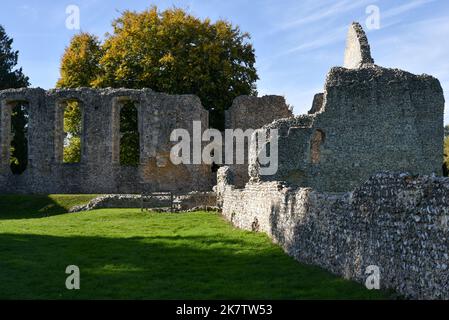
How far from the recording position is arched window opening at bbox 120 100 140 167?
38750mm

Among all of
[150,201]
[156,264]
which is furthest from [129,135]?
[156,264]

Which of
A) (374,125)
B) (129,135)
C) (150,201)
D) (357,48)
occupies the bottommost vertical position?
(150,201)

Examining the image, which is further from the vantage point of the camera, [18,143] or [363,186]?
[18,143]

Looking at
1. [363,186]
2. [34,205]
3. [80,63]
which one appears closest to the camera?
[363,186]

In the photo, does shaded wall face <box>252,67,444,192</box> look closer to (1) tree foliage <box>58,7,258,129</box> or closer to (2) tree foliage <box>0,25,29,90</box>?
(1) tree foliage <box>58,7,258,129</box>

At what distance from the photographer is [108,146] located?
3275cm

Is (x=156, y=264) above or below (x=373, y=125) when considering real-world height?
Answer: below

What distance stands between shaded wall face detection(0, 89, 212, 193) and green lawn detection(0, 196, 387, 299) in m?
12.8

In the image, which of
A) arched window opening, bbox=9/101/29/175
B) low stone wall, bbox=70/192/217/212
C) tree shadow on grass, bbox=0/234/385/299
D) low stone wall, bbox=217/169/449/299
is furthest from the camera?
arched window opening, bbox=9/101/29/175

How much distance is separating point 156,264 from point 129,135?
27.7 m

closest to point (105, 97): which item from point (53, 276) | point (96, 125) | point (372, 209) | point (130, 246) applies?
point (96, 125)

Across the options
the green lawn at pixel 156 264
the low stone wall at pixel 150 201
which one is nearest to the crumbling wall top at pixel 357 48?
the low stone wall at pixel 150 201

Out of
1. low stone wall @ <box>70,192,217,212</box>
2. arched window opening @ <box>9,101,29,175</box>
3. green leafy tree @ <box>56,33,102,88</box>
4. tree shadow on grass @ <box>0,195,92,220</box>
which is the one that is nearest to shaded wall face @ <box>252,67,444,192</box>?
low stone wall @ <box>70,192,217,212</box>

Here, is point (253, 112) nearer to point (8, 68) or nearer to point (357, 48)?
point (357, 48)
